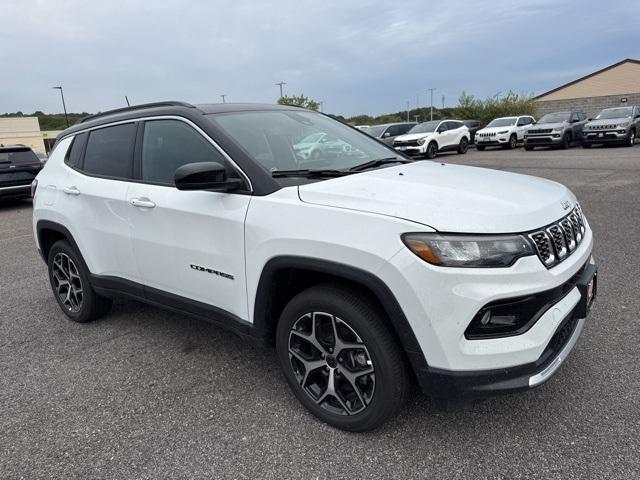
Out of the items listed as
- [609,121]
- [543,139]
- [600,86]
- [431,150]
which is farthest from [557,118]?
[600,86]

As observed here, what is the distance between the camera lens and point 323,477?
2.28 metres

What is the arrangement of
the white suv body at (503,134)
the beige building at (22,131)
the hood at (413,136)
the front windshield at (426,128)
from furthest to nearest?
the beige building at (22,131) < the white suv body at (503,134) < the front windshield at (426,128) < the hood at (413,136)

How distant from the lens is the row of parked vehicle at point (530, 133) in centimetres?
2027

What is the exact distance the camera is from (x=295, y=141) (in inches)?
130

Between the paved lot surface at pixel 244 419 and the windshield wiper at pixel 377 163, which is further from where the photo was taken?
the windshield wiper at pixel 377 163

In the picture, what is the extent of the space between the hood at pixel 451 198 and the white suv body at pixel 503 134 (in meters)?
22.2

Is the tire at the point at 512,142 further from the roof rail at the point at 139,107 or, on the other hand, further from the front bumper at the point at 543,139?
the roof rail at the point at 139,107

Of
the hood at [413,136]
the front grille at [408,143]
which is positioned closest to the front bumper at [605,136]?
the hood at [413,136]

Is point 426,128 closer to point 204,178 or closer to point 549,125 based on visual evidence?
point 549,125

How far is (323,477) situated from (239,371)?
1183 millimetres

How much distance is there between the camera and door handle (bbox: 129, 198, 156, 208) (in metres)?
3.20

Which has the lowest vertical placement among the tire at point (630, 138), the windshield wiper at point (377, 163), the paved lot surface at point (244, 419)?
the paved lot surface at point (244, 419)

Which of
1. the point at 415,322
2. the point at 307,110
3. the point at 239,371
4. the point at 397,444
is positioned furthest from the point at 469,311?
the point at 307,110

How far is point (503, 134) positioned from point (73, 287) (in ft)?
74.8
